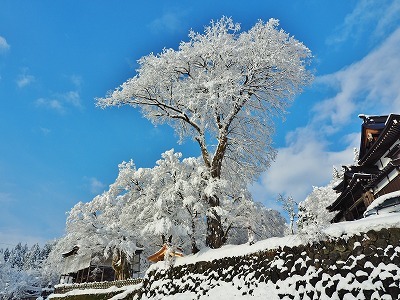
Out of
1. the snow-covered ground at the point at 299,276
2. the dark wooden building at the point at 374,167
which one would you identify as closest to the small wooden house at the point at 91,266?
the snow-covered ground at the point at 299,276

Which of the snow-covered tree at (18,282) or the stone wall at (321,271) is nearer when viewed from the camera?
the stone wall at (321,271)

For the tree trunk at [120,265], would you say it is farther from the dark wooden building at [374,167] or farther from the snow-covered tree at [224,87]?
the dark wooden building at [374,167]

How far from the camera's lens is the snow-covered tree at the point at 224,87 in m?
15.2

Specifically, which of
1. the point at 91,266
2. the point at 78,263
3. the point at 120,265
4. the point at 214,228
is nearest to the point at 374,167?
the point at 214,228

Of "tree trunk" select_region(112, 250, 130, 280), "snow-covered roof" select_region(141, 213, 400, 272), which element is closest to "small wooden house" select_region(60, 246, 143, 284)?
"tree trunk" select_region(112, 250, 130, 280)

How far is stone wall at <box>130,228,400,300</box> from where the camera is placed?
663 cm

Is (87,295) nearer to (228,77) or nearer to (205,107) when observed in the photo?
(205,107)

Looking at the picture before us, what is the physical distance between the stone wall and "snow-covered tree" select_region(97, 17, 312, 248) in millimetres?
4244

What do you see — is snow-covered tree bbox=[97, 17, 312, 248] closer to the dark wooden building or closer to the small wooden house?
the dark wooden building

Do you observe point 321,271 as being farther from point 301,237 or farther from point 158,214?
point 158,214

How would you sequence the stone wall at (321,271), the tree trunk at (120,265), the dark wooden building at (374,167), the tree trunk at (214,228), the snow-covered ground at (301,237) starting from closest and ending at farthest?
the stone wall at (321,271), the snow-covered ground at (301,237), the tree trunk at (214,228), the dark wooden building at (374,167), the tree trunk at (120,265)

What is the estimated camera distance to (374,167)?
19.8m

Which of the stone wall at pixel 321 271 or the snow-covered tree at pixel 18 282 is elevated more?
the snow-covered tree at pixel 18 282

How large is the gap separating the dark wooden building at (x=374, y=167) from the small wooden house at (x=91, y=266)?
19456mm
